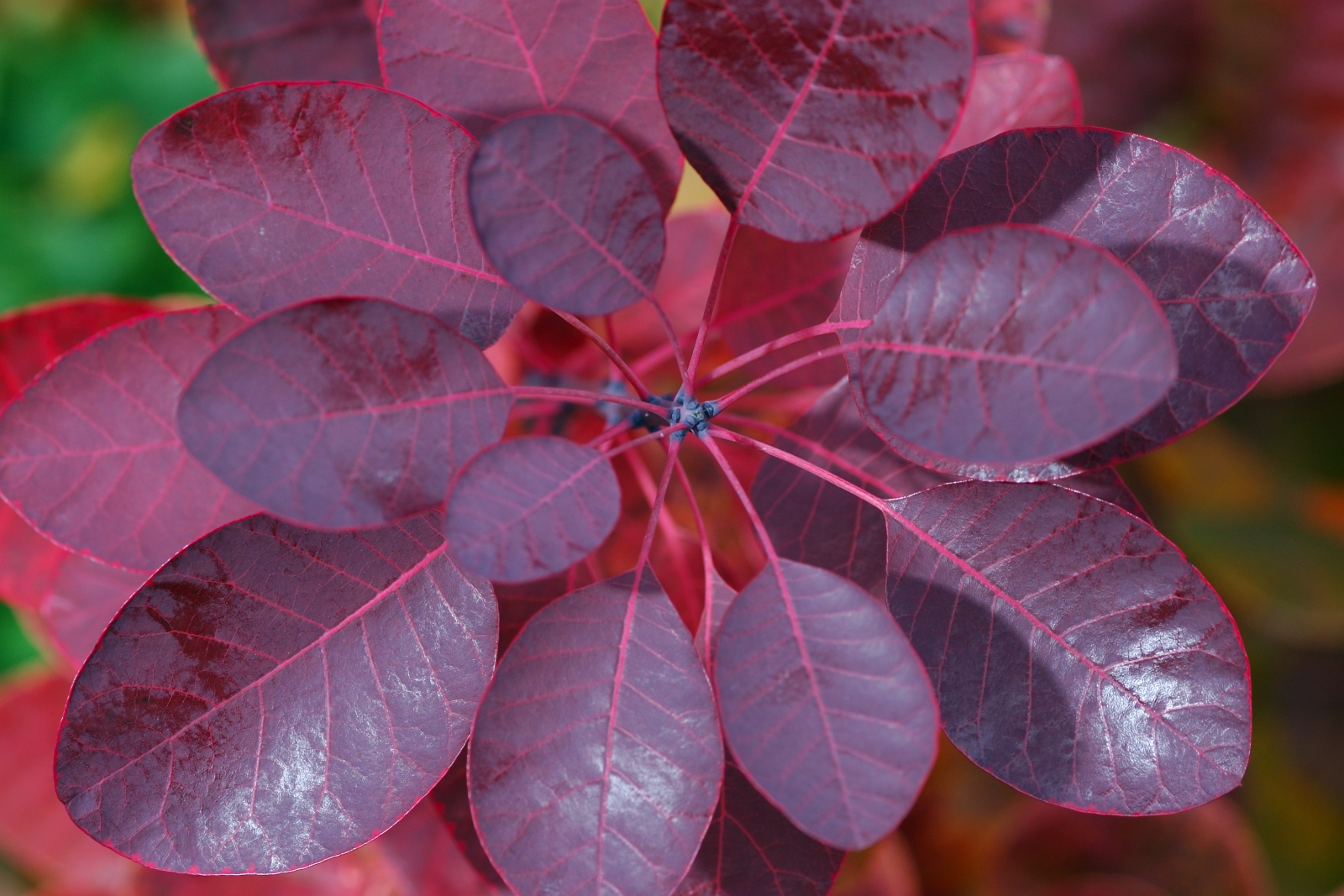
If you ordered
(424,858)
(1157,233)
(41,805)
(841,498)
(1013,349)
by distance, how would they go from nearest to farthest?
(1013,349) < (1157,233) < (841,498) < (424,858) < (41,805)

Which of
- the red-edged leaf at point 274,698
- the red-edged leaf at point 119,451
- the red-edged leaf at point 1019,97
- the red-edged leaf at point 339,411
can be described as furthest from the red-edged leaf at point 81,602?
the red-edged leaf at point 1019,97

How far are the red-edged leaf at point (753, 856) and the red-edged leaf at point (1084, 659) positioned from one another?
0.15m

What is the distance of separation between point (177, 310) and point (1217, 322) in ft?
2.33

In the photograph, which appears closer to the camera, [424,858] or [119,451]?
[119,451]

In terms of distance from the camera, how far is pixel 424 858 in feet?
3.01

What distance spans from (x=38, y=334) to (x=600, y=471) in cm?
63

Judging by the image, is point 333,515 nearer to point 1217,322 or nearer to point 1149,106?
point 1217,322

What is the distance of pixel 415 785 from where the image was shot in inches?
22.2

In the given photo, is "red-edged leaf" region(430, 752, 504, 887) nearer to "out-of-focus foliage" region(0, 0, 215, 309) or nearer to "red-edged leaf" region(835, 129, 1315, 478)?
"red-edged leaf" region(835, 129, 1315, 478)

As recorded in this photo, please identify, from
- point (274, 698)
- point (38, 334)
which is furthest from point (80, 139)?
point (274, 698)

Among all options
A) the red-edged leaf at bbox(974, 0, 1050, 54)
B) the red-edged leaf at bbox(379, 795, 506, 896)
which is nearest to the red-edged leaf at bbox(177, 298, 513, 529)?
the red-edged leaf at bbox(379, 795, 506, 896)

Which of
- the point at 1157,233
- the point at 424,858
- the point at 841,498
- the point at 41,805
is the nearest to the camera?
the point at 1157,233

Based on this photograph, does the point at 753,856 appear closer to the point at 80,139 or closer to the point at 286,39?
the point at 286,39

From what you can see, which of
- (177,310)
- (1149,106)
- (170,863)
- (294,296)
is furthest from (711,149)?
(1149,106)
